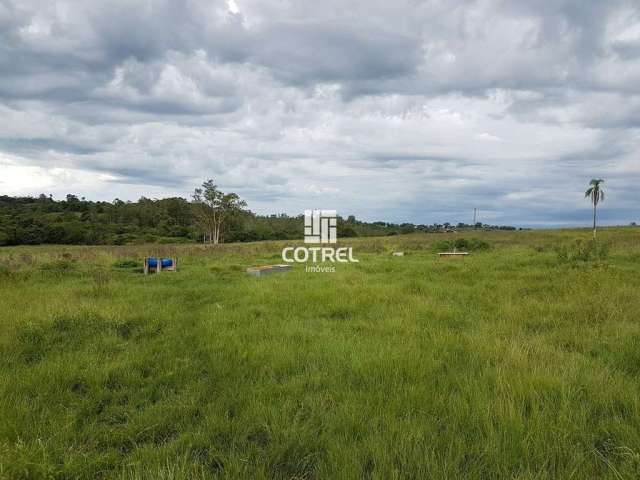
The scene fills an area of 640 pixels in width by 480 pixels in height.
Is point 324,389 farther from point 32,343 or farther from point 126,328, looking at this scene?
point 32,343

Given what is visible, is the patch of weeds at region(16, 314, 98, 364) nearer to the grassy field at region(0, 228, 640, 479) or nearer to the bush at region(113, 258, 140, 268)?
the grassy field at region(0, 228, 640, 479)

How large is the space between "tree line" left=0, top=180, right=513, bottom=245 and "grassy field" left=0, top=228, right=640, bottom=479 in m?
43.9

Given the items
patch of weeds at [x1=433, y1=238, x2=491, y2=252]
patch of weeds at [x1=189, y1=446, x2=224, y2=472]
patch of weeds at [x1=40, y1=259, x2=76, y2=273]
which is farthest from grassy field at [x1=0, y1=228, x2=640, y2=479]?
patch of weeds at [x1=433, y1=238, x2=491, y2=252]

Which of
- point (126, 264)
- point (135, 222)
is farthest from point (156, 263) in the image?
point (135, 222)

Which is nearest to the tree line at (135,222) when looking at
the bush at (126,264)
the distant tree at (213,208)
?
the distant tree at (213,208)

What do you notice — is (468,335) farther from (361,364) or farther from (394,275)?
(394,275)

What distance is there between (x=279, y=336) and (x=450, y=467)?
10.9ft

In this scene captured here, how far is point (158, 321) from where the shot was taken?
6.36 m

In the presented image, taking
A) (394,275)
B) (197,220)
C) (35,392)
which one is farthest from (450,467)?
(197,220)

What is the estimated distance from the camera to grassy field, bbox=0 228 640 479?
8.14 ft

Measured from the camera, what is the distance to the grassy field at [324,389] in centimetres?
248

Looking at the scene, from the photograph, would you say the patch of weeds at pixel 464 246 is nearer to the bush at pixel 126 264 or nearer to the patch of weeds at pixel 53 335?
the bush at pixel 126 264

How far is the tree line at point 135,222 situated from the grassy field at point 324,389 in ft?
144

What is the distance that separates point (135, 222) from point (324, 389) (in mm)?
71343
